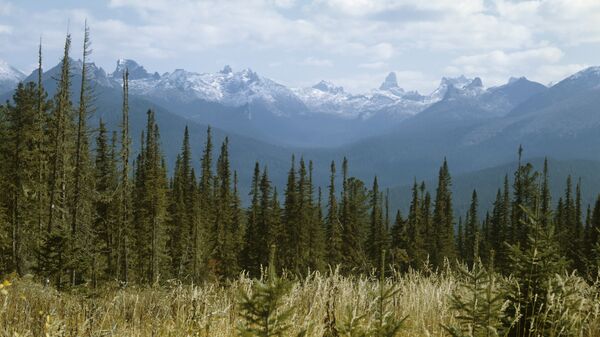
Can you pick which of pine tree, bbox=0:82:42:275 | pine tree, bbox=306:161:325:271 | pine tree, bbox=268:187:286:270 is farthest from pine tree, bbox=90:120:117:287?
pine tree, bbox=306:161:325:271

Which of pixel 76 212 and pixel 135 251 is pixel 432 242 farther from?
pixel 76 212

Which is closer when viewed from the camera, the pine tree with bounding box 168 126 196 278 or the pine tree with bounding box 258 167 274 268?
the pine tree with bounding box 168 126 196 278

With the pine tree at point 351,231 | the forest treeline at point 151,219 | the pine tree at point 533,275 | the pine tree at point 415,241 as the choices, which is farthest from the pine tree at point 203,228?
the pine tree at point 533,275

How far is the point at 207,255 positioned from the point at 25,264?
95.9ft

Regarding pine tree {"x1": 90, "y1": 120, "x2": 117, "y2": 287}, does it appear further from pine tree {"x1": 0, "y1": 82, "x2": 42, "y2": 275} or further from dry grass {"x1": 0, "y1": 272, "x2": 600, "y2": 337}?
dry grass {"x1": 0, "y1": 272, "x2": 600, "y2": 337}

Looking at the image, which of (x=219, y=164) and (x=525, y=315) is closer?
(x=525, y=315)

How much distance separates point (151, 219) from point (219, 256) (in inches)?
845

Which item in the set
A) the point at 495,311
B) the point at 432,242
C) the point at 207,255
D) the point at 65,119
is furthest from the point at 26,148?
the point at 432,242

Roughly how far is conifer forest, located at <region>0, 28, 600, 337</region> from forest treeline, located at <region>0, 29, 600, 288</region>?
167mm

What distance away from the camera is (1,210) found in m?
33.9

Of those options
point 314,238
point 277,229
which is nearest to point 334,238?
point 314,238

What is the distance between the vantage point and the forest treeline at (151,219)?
3262 cm

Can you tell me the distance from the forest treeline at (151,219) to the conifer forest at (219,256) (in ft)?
0.55

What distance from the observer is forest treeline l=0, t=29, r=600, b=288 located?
1284 inches
